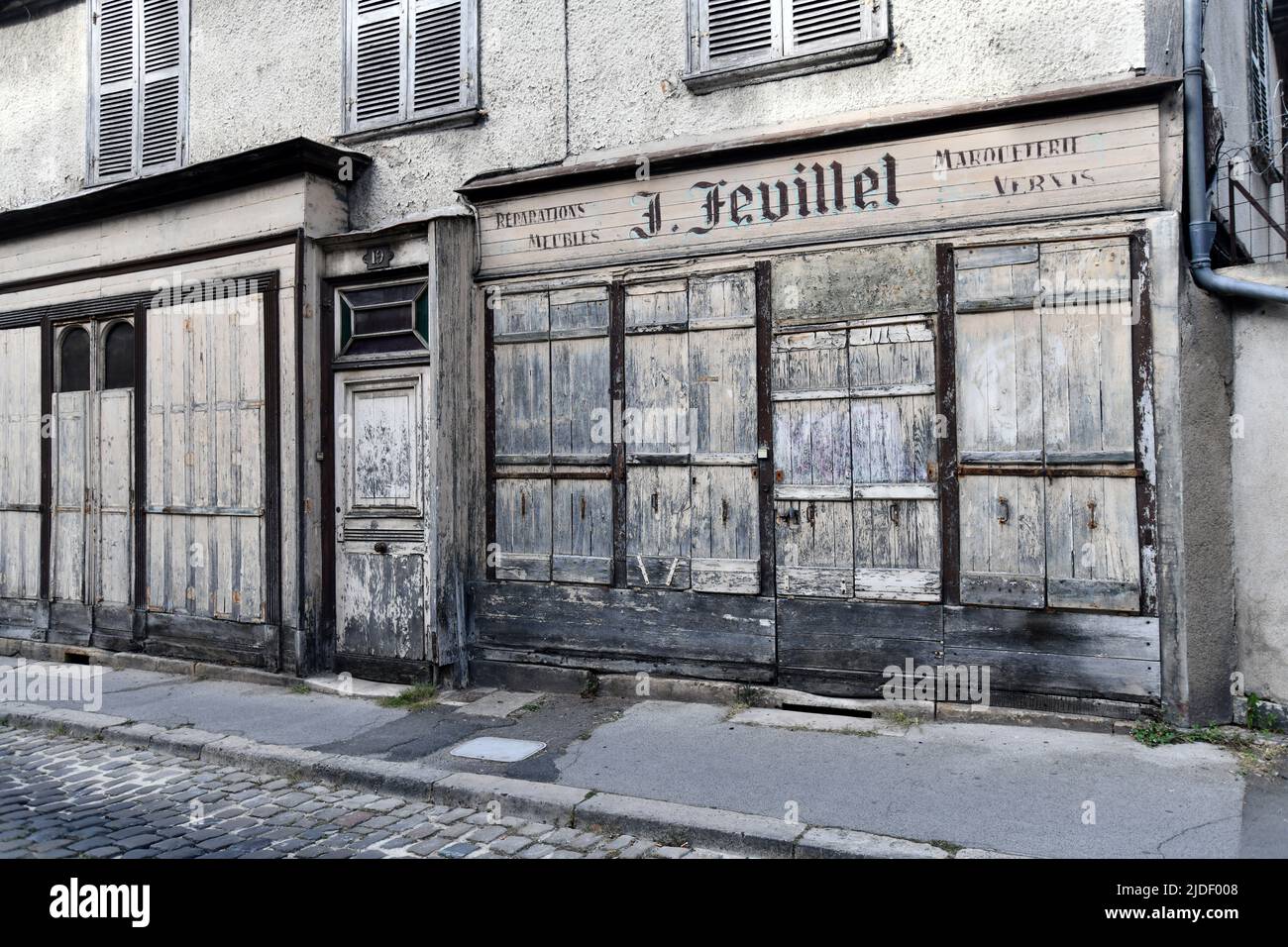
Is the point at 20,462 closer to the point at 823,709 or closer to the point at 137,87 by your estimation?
the point at 137,87

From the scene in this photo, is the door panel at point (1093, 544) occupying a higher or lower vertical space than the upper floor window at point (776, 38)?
lower

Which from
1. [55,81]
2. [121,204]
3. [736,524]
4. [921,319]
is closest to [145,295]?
[121,204]

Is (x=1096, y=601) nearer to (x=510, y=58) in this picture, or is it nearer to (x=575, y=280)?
(x=575, y=280)

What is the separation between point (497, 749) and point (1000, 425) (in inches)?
144

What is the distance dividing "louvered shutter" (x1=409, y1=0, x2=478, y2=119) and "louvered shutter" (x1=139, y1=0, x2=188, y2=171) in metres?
2.68

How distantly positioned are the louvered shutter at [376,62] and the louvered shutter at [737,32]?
2647 millimetres

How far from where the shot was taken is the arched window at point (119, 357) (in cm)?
894

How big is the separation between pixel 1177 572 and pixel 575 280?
4.38 meters

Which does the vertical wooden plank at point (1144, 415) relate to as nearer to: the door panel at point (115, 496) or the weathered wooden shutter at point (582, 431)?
the weathered wooden shutter at point (582, 431)

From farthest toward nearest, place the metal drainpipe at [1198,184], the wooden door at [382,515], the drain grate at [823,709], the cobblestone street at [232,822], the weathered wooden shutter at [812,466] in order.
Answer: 1. the wooden door at [382,515]
2. the weathered wooden shutter at [812,466]
3. the drain grate at [823,709]
4. the metal drainpipe at [1198,184]
5. the cobblestone street at [232,822]

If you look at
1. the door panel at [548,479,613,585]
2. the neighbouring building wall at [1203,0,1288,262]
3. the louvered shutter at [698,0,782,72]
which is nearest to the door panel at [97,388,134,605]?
the door panel at [548,479,613,585]

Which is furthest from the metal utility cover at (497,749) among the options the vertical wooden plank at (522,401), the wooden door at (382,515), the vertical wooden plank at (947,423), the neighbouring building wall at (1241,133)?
the neighbouring building wall at (1241,133)

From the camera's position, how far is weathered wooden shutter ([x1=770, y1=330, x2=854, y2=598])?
6410 mm

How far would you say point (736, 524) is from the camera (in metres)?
Result: 6.71
